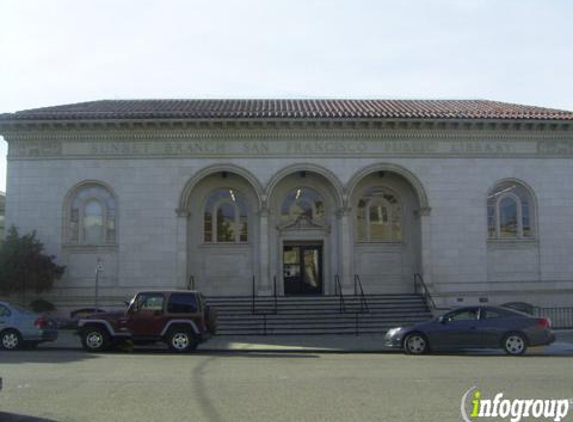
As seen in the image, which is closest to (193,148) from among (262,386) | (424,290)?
(424,290)

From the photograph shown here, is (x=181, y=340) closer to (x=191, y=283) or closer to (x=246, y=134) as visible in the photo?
(x=191, y=283)

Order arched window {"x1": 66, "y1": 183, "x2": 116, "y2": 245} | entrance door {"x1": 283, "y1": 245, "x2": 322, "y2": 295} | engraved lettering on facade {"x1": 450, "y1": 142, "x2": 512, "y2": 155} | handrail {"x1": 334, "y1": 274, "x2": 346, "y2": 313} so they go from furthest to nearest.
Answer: entrance door {"x1": 283, "y1": 245, "x2": 322, "y2": 295}
engraved lettering on facade {"x1": 450, "y1": 142, "x2": 512, "y2": 155}
arched window {"x1": 66, "y1": 183, "x2": 116, "y2": 245}
handrail {"x1": 334, "y1": 274, "x2": 346, "y2": 313}

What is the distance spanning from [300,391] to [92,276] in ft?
58.6

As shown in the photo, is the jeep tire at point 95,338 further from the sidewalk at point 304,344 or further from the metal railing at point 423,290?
the metal railing at point 423,290

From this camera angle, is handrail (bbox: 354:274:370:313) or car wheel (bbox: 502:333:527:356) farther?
handrail (bbox: 354:274:370:313)

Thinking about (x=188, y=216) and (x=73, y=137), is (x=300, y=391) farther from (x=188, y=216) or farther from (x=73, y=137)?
(x=73, y=137)

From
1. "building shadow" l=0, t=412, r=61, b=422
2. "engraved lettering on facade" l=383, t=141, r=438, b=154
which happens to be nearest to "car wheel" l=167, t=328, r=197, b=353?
"building shadow" l=0, t=412, r=61, b=422

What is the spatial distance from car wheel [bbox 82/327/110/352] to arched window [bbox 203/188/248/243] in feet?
33.6

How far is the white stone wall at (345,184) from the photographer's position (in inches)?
1046

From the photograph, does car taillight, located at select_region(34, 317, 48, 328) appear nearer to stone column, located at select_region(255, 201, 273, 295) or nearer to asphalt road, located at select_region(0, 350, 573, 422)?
asphalt road, located at select_region(0, 350, 573, 422)

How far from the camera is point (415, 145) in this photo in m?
27.2

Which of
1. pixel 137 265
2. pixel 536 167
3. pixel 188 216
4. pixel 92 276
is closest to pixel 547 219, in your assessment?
pixel 536 167

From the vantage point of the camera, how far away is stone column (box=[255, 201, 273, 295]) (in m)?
26.8

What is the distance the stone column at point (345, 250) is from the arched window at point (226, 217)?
3875 mm
